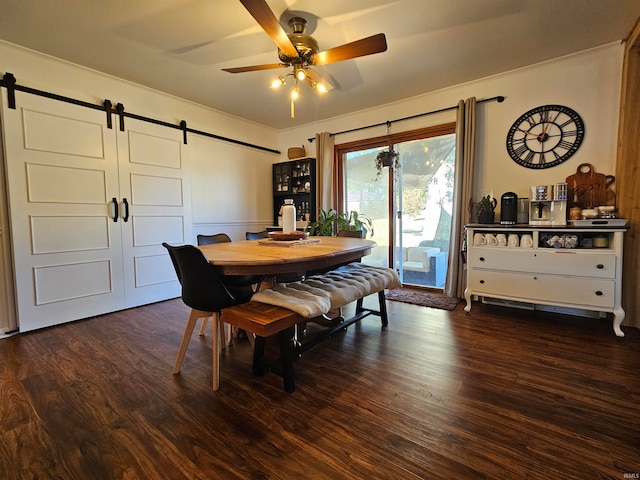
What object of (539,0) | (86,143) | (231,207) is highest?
(539,0)

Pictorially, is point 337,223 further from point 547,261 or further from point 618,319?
point 618,319

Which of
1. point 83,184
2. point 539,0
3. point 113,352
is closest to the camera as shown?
point 539,0

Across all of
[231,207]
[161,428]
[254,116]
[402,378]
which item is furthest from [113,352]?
[254,116]

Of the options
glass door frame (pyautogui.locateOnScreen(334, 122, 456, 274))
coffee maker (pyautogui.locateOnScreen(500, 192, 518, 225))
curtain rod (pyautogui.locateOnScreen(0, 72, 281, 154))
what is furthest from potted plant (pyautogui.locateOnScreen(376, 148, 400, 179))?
curtain rod (pyautogui.locateOnScreen(0, 72, 281, 154))

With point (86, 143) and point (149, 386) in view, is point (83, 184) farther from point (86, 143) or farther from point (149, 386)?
point (149, 386)

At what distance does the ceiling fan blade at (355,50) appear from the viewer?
1.88 m

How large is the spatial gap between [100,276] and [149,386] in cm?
191

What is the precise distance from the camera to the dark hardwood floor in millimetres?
1161

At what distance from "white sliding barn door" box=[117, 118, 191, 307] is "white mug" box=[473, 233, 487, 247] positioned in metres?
3.43

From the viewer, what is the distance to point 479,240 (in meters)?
2.89

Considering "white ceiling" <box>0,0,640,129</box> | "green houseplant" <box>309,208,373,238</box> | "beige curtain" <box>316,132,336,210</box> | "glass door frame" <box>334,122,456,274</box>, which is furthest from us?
"beige curtain" <box>316,132,336,210</box>

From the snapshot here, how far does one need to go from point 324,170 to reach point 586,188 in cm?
305

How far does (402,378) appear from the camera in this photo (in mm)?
1771

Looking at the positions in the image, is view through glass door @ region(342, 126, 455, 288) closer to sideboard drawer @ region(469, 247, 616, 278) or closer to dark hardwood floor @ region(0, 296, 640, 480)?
sideboard drawer @ region(469, 247, 616, 278)
